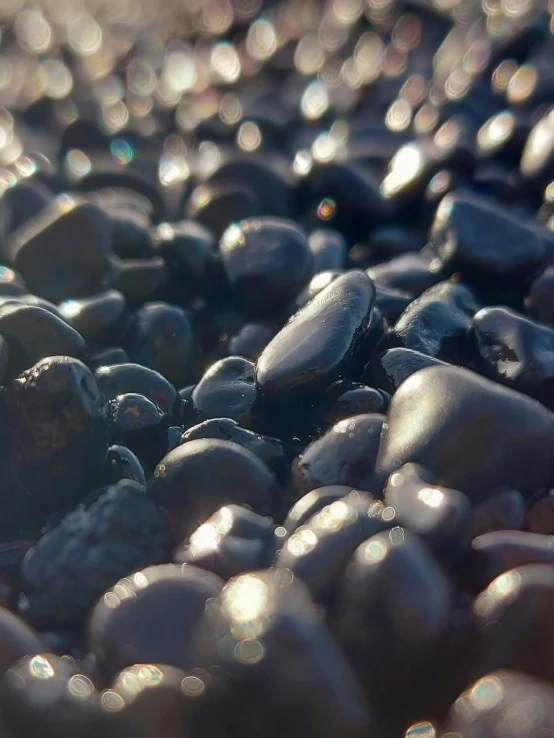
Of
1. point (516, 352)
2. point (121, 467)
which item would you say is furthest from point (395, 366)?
point (121, 467)

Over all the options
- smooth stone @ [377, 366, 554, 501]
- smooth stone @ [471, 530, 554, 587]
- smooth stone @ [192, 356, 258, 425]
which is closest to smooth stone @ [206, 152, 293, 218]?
smooth stone @ [192, 356, 258, 425]

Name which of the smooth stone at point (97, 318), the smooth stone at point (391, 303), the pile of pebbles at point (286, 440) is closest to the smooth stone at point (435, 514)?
the pile of pebbles at point (286, 440)

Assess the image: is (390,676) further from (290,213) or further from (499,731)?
(290,213)

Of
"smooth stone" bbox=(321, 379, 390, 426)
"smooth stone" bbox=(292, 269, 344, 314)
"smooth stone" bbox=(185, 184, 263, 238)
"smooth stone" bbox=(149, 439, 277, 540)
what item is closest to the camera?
"smooth stone" bbox=(149, 439, 277, 540)

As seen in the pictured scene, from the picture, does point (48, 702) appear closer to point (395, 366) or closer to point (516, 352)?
point (395, 366)

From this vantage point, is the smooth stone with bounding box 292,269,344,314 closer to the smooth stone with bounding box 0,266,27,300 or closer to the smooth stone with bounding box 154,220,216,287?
the smooth stone with bounding box 154,220,216,287

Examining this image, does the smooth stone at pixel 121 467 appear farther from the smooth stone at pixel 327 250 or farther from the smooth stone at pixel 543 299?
the smooth stone at pixel 543 299

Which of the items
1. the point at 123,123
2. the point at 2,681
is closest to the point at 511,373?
the point at 2,681
